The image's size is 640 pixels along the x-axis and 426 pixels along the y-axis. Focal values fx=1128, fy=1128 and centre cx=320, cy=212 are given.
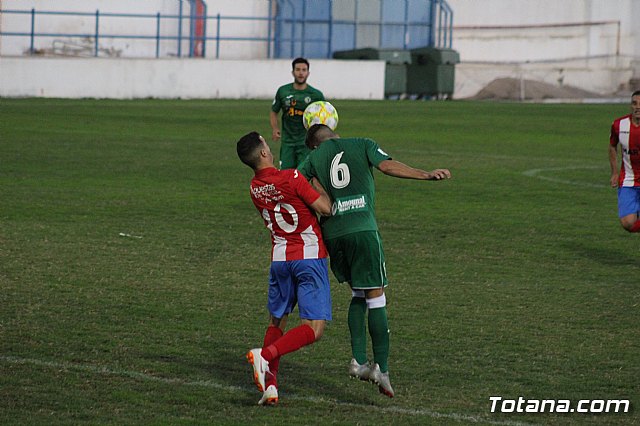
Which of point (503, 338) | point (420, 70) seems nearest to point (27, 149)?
point (503, 338)

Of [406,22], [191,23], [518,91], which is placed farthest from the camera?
[518,91]

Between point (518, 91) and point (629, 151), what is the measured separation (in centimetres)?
3799

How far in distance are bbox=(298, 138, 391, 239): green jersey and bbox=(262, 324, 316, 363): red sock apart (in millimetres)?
624

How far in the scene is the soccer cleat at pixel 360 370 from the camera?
259 inches

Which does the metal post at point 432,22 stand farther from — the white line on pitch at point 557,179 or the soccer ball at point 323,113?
the soccer ball at point 323,113

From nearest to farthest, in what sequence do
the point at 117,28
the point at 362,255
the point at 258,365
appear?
the point at 258,365, the point at 362,255, the point at 117,28

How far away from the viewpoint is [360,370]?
6609 mm

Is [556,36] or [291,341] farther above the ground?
[556,36]

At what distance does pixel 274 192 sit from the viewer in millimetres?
6289

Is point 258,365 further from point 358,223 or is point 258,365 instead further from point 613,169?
point 613,169

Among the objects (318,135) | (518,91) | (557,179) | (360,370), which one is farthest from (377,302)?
(518,91)

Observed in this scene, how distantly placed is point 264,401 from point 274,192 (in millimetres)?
1159

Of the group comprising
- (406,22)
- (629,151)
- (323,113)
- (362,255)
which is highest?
(406,22)

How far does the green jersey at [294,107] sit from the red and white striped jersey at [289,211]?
8608mm
